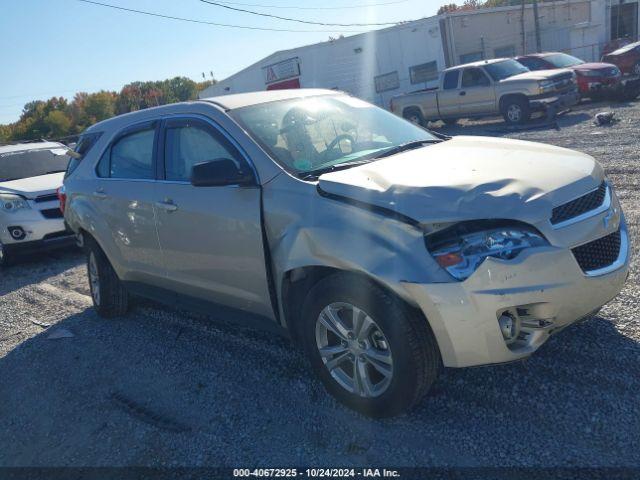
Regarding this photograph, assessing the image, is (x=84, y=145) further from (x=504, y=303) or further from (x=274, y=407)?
(x=504, y=303)

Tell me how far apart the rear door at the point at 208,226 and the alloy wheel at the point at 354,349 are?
542 millimetres

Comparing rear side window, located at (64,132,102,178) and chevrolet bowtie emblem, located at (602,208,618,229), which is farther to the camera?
rear side window, located at (64,132,102,178)

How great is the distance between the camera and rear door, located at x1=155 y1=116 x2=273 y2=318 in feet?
12.3

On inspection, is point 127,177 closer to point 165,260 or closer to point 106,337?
point 165,260

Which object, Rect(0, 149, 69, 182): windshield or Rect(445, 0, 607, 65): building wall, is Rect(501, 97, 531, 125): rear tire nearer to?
Rect(0, 149, 69, 182): windshield

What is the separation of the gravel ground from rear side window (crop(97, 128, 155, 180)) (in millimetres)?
1451

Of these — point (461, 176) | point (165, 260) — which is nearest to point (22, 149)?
point (165, 260)

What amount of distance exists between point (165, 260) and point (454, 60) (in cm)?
2400

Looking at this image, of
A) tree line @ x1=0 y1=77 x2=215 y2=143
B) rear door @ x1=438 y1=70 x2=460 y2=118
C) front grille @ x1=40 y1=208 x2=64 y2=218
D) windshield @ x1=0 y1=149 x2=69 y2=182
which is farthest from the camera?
tree line @ x1=0 y1=77 x2=215 y2=143

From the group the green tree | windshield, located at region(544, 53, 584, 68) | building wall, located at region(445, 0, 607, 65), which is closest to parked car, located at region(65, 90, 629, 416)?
windshield, located at region(544, 53, 584, 68)

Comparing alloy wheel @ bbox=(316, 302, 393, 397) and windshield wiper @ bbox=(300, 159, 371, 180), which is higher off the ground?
windshield wiper @ bbox=(300, 159, 371, 180)

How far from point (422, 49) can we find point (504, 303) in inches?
977

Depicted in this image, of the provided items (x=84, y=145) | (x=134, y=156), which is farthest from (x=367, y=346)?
(x=84, y=145)

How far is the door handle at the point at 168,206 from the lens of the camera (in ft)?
14.0
